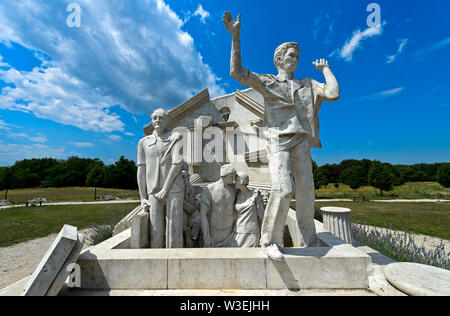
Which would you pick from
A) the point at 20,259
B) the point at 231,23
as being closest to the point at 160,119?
the point at 231,23

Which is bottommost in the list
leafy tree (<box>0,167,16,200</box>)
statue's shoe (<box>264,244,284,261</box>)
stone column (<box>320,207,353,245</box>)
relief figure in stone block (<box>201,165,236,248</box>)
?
stone column (<box>320,207,353,245</box>)

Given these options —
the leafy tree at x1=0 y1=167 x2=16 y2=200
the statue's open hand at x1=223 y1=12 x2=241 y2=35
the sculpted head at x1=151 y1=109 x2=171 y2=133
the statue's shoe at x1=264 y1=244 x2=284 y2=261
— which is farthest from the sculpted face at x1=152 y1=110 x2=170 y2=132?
the leafy tree at x1=0 y1=167 x2=16 y2=200

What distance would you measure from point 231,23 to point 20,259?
28.5 feet

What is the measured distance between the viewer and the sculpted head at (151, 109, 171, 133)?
3.41 m

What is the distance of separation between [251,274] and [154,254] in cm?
120

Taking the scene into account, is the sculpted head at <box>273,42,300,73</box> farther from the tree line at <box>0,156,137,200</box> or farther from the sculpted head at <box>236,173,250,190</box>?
the tree line at <box>0,156,137,200</box>

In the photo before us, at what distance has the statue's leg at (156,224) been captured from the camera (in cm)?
321

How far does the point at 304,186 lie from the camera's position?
9.70ft

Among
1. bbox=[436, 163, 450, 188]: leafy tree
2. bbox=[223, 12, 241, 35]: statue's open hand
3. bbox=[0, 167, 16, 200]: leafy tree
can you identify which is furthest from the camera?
bbox=[436, 163, 450, 188]: leafy tree

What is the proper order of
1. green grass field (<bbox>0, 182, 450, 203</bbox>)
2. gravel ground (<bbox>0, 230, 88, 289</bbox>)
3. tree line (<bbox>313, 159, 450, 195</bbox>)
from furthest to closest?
Answer: 1. tree line (<bbox>313, 159, 450, 195</bbox>)
2. green grass field (<bbox>0, 182, 450, 203</bbox>)
3. gravel ground (<bbox>0, 230, 88, 289</bbox>)

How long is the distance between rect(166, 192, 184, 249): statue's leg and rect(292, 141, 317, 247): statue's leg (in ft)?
6.05

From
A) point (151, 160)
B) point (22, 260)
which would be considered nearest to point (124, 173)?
point (22, 260)

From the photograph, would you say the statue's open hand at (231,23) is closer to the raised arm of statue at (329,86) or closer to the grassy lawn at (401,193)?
the raised arm of statue at (329,86)
